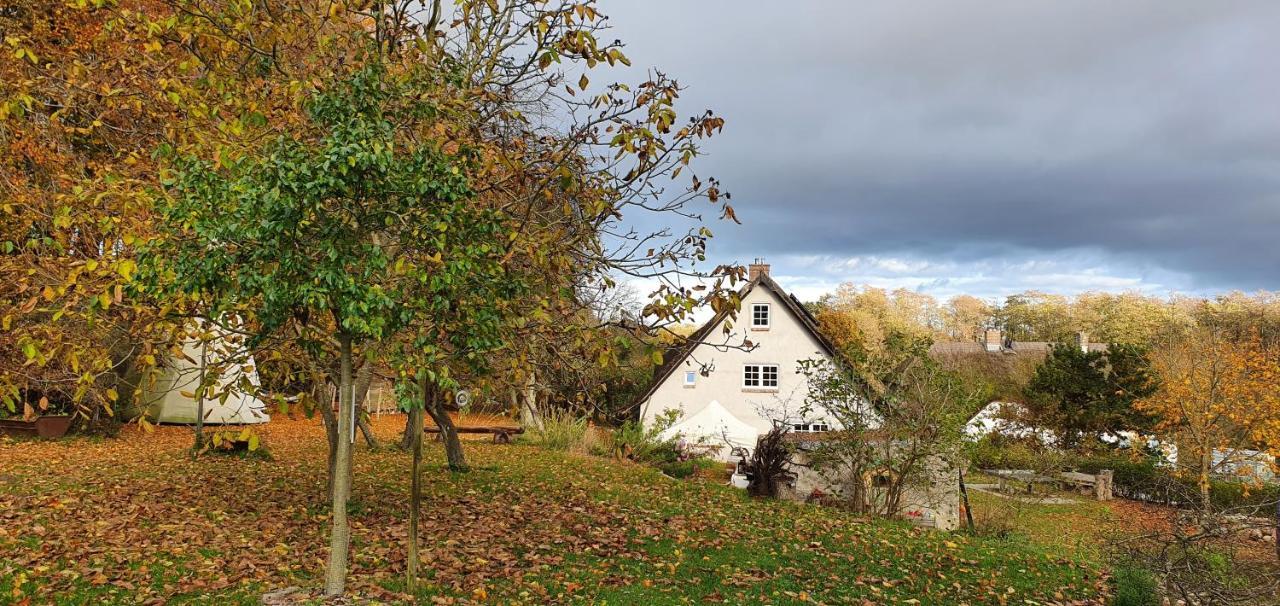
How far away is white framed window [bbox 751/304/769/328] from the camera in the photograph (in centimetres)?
2789

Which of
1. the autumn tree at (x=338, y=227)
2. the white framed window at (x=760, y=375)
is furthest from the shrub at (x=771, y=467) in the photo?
the white framed window at (x=760, y=375)

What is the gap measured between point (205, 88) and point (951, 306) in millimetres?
96947

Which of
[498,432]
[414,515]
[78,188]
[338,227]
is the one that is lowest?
[498,432]

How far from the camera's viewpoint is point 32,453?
47.7 ft

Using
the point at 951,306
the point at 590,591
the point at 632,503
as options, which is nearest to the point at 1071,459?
the point at 632,503

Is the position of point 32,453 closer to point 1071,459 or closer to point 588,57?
point 588,57

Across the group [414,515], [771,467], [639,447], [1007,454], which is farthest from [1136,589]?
[1007,454]

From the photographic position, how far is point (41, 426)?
Answer: 17047 millimetres

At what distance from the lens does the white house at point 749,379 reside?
2742 cm

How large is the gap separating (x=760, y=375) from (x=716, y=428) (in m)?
2.61

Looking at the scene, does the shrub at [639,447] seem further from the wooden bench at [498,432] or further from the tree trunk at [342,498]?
the tree trunk at [342,498]

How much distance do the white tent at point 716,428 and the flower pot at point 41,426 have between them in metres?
17.7

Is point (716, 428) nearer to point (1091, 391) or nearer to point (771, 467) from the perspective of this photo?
point (771, 467)

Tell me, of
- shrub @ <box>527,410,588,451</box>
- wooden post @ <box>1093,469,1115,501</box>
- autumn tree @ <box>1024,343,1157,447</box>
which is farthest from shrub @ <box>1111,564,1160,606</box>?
autumn tree @ <box>1024,343,1157,447</box>
